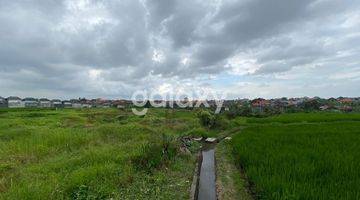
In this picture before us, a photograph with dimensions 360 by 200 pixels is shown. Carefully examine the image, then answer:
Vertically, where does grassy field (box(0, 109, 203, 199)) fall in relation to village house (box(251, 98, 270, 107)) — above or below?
below

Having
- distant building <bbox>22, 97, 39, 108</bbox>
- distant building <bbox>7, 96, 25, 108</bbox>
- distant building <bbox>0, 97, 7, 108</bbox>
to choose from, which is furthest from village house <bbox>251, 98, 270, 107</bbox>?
distant building <bbox>22, 97, 39, 108</bbox>

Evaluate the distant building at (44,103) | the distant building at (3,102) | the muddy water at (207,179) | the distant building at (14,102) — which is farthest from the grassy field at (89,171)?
the distant building at (44,103)

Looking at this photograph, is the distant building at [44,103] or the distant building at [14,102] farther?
the distant building at [44,103]

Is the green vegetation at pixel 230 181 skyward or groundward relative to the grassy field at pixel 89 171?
groundward

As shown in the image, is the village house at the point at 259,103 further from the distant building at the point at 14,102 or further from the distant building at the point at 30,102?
the distant building at the point at 30,102

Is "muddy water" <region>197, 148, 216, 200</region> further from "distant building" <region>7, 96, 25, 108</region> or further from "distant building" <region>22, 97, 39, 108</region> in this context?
"distant building" <region>22, 97, 39, 108</region>

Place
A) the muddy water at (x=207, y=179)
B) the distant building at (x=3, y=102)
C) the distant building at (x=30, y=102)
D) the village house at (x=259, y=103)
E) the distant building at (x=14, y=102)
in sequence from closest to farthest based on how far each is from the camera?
the muddy water at (x=207, y=179)
the village house at (x=259, y=103)
the distant building at (x=3, y=102)
the distant building at (x=14, y=102)
the distant building at (x=30, y=102)

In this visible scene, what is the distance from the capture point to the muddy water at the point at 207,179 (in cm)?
636

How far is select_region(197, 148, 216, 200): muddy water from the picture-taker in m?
6.36

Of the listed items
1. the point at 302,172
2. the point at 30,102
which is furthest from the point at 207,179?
the point at 30,102

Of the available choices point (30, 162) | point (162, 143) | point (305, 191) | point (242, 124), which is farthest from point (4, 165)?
point (242, 124)

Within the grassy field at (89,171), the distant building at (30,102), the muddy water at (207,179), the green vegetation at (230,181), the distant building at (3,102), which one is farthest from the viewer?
the distant building at (30,102)

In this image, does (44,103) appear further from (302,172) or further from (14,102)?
(302,172)

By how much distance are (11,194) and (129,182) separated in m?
2.18
